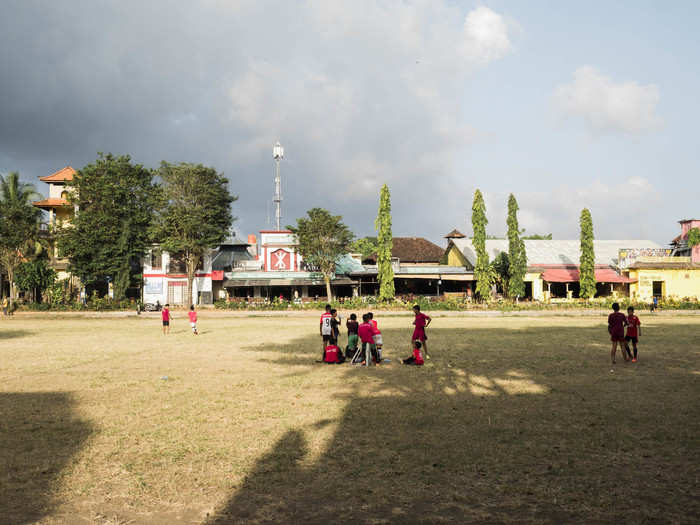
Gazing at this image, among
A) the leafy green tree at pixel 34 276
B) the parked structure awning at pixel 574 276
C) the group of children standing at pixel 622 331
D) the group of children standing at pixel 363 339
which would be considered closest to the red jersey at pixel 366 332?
the group of children standing at pixel 363 339

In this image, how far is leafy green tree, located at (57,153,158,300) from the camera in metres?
43.0

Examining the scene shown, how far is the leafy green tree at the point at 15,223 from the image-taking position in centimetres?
4172

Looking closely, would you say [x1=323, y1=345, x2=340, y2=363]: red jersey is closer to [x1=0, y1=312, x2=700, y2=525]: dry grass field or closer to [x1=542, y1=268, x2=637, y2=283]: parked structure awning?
[x1=0, y1=312, x2=700, y2=525]: dry grass field

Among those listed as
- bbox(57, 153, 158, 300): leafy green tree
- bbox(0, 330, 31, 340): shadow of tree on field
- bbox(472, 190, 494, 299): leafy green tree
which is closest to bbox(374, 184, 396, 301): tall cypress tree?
bbox(472, 190, 494, 299): leafy green tree

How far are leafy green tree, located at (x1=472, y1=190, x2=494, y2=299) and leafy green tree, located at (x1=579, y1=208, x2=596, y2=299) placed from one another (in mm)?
7908

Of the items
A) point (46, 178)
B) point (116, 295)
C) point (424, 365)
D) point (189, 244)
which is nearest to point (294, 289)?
point (189, 244)

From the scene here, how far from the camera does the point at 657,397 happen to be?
9344 mm

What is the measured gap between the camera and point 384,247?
4462cm

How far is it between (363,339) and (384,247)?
31343 millimetres

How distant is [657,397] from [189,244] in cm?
3987

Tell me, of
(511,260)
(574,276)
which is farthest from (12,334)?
(574,276)

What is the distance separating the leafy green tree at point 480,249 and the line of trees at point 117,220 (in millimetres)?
22861

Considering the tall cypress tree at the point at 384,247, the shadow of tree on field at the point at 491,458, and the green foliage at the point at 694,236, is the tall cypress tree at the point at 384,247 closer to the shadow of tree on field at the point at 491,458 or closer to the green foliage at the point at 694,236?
the green foliage at the point at 694,236

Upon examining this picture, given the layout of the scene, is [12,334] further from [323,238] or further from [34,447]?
[323,238]
